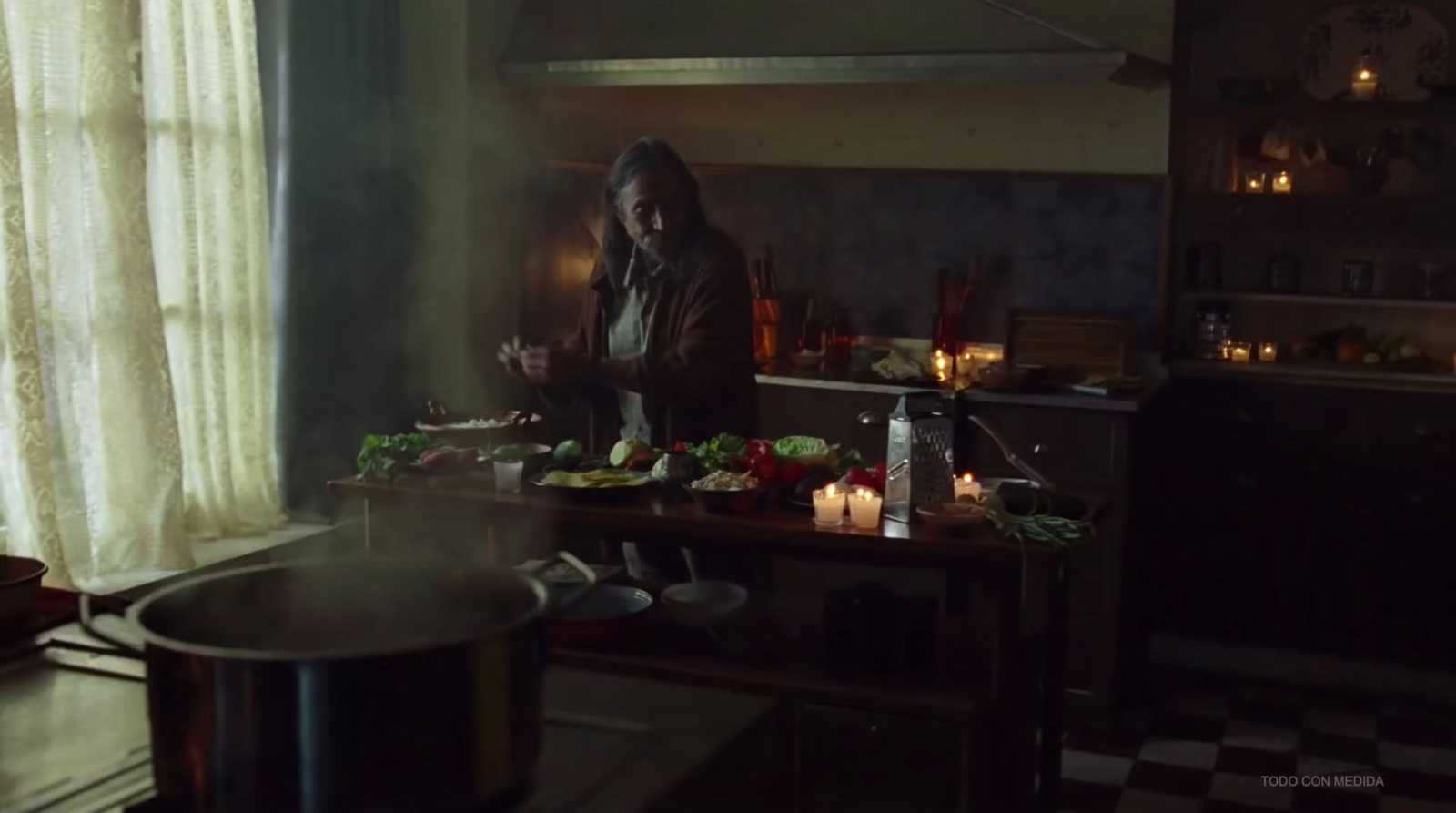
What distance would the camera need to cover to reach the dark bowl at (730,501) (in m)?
2.46

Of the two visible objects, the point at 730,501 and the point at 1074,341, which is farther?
the point at 1074,341

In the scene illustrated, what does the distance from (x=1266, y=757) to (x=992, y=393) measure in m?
1.06

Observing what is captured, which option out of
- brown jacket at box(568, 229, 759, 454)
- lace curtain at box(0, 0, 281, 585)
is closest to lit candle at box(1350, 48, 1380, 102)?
brown jacket at box(568, 229, 759, 454)

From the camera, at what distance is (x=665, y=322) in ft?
10.1

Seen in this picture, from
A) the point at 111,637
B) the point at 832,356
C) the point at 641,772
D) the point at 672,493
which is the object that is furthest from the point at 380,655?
the point at 832,356

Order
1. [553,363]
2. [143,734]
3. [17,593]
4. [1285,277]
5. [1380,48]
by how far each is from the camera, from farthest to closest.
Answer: [1285,277], [1380,48], [553,363], [17,593], [143,734]

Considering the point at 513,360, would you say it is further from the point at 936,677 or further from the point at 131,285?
the point at 936,677

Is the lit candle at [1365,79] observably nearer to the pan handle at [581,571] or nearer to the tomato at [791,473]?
the tomato at [791,473]

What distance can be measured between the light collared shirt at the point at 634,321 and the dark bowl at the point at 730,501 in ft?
1.95

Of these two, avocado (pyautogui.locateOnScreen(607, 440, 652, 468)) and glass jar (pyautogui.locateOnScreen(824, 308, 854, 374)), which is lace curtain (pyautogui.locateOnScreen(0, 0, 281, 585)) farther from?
glass jar (pyautogui.locateOnScreen(824, 308, 854, 374))

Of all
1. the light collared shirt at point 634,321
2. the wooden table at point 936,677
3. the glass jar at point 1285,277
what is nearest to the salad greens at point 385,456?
the wooden table at point 936,677

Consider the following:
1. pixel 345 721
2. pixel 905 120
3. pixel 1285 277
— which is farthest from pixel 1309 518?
pixel 345 721

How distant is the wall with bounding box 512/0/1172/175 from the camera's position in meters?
3.89

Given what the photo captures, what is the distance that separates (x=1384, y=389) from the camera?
3.65 metres
